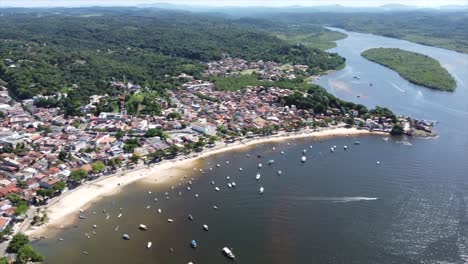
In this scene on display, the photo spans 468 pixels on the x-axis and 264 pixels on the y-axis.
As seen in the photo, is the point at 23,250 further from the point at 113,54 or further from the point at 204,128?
the point at 113,54

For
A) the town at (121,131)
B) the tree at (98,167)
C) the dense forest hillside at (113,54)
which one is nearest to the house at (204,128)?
the town at (121,131)

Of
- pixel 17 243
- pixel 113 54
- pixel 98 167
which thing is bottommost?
pixel 17 243

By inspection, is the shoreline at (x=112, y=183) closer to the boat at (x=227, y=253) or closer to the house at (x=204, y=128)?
the house at (x=204, y=128)

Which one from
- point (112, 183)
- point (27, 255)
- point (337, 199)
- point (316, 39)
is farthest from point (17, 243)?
point (316, 39)

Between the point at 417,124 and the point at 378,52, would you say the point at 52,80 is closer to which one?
the point at 417,124

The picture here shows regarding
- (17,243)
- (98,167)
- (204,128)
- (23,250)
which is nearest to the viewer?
(23,250)

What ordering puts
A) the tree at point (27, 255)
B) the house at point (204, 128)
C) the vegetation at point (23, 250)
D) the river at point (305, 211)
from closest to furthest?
the tree at point (27, 255)
the vegetation at point (23, 250)
the river at point (305, 211)
the house at point (204, 128)
